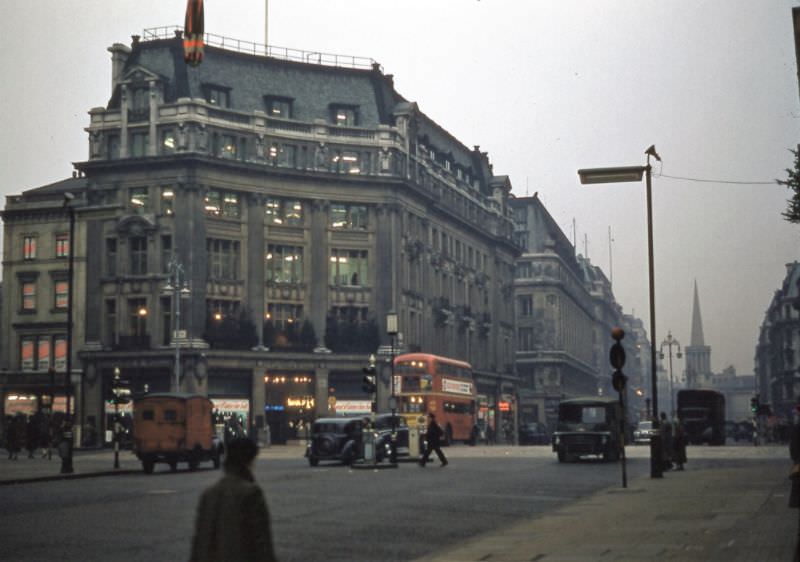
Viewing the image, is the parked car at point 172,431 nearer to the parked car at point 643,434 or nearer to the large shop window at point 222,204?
the parked car at point 643,434

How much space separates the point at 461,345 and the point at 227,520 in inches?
3671

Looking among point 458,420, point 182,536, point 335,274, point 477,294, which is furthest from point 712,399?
point 182,536

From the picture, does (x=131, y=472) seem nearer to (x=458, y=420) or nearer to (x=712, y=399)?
(x=458, y=420)

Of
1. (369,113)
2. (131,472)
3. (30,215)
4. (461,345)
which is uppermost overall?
(369,113)

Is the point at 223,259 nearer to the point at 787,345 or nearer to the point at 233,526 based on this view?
the point at 233,526

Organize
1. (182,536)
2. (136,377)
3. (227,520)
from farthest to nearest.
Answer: (136,377)
(182,536)
(227,520)

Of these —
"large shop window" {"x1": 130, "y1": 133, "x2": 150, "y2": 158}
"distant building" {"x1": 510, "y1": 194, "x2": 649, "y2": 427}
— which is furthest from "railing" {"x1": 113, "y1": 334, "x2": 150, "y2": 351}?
"distant building" {"x1": 510, "y1": 194, "x2": 649, "y2": 427}

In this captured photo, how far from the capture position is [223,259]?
77688 mm

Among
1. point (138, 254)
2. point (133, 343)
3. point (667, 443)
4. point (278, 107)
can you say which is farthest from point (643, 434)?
point (667, 443)

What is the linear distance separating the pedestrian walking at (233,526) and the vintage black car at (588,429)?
3492 centimetres

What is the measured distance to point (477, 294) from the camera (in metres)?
106

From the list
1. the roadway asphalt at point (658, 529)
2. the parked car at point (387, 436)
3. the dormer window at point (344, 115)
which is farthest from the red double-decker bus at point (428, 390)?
the roadway asphalt at point (658, 529)

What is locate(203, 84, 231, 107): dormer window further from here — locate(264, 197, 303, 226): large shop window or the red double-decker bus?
the red double-decker bus

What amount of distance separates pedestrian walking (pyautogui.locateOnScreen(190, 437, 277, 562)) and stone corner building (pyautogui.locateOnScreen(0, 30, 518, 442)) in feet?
214
